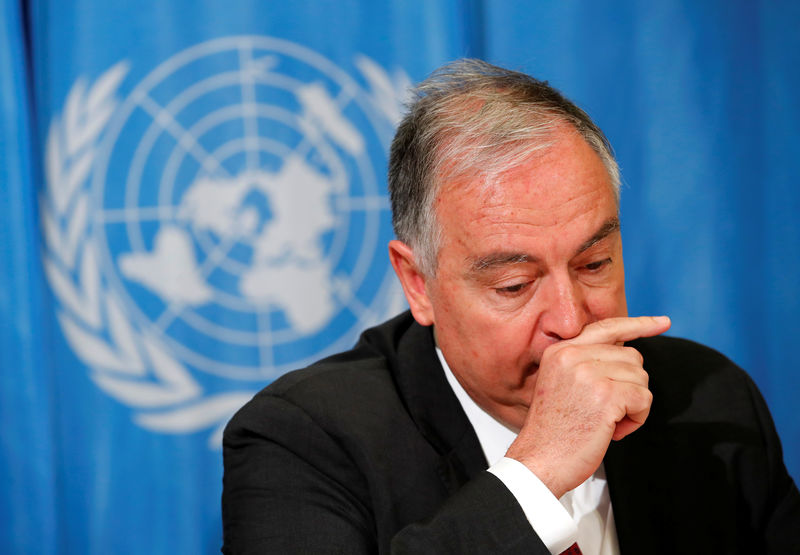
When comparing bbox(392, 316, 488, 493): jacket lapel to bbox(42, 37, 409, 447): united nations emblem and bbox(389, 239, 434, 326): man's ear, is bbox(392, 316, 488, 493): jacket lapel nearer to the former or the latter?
bbox(389, 239, 434, 326): man's ear

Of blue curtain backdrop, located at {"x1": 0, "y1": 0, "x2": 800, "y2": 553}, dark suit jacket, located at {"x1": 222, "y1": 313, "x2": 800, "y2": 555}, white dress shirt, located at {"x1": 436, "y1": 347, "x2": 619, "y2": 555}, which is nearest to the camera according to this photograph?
dark suit jacket, located at {"x1": 222, "y1": 313, "x2": 800, "y2": 555}

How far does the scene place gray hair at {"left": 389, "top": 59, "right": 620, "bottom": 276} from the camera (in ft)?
4.62

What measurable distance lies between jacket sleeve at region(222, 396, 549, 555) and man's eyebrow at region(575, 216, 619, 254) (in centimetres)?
46

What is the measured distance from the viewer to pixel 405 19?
103 inches

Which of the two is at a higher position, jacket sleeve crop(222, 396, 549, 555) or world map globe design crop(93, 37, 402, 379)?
world map globe design crop(93, 37, 402, 379)

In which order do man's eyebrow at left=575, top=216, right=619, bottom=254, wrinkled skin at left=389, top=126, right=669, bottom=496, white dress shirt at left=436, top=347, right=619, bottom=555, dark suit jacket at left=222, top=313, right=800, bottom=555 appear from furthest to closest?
1. white dress shirt at left=436, top=347, right=619, bottom=555
2. dark suit jacket at left=222, top=313, right=800, bottom=555
3. man's eyebrow at left=575, top=216, right=619, bottom=254
4. wrinkled skin at left=389, top=126, right=669, bottom=496

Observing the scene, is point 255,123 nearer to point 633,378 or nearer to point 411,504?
point 411,504

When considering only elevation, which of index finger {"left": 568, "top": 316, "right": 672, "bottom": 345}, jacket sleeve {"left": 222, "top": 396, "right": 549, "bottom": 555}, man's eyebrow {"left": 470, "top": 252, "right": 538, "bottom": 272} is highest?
man's eyebrow {"left": 470, "top": 252, "right": 538, "bottom": 272}

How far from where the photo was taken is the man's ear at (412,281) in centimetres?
162

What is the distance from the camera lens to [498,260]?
1.37 m

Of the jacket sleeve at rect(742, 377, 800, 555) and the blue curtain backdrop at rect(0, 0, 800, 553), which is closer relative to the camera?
the jacket sleeve at rect(742, 377, 800, 555)

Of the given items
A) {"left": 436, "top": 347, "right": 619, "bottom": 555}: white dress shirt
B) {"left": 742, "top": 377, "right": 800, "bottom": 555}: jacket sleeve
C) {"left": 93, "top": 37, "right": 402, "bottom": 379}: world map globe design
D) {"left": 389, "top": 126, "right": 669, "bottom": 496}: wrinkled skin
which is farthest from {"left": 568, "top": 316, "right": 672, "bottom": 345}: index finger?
{"left": 93, "top": 37, "right": 402, "bottom": 379}: world map globe design

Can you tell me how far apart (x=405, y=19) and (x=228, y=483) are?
1.74m

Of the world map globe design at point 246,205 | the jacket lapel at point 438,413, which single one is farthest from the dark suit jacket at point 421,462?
the world map globe design at point 246,205
